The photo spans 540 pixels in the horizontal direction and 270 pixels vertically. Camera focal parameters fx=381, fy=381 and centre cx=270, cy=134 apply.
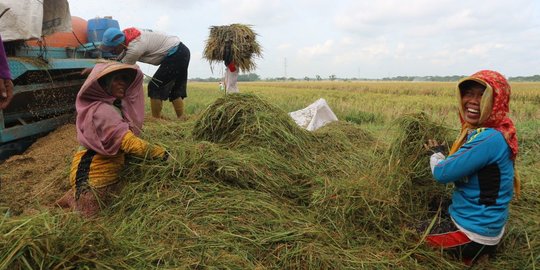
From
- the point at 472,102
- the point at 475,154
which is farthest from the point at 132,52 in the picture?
the point at 475,154

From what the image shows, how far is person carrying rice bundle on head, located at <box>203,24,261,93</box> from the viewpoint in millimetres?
6578

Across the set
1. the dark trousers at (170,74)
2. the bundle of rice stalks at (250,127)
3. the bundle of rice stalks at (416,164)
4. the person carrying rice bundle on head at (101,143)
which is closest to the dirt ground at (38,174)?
the person carrying rice bundle on head at (101,143)

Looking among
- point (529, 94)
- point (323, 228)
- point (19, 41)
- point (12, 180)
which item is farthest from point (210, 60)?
point (529, 94)

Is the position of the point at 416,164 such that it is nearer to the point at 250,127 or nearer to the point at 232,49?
the point at 250,127

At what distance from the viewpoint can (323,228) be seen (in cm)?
240

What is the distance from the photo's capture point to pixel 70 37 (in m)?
5.82

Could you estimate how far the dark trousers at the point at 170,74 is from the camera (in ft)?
19.5

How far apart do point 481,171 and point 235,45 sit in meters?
5.04

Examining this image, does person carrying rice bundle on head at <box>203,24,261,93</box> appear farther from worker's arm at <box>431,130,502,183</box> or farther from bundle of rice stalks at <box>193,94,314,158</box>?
worker's arm at <box>431,130,502,183</box>

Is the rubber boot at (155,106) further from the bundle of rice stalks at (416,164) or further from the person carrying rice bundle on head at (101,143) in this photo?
the bundle of rice stalks at (416,164)

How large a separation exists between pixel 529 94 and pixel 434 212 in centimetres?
1980

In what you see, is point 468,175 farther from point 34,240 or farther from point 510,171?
point 34,240

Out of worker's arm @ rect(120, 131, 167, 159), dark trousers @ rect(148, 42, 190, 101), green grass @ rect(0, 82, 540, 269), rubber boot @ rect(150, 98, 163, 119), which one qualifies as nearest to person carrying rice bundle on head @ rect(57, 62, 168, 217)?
worker's arm @ rect(120, 131, 167, 159)

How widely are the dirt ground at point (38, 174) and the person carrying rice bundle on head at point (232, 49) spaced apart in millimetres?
2779
